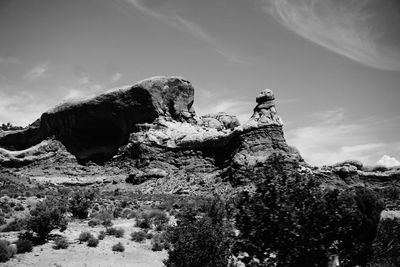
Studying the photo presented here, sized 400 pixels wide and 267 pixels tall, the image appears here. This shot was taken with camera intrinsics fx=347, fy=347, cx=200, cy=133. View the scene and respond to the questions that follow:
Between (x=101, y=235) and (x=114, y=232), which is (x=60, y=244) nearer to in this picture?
(x=101, y=235)

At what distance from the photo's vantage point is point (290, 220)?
27.3 feet

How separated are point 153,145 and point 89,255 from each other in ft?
110

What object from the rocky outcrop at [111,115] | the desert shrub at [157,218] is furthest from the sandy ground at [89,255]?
the rocky outcrop at [111,115]

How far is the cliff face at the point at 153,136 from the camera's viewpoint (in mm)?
46719

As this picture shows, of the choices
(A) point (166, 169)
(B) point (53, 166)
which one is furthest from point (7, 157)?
(A) point (166, 169)

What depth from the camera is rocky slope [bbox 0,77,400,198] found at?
4609 centimetres

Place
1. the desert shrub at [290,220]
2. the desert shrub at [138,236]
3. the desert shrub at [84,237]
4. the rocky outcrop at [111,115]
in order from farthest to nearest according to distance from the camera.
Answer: the rocky outcrop at [111,115] → the desert shrub at [138,236] → the desert shrub at [84,237] → the desert shrub at [290,220]

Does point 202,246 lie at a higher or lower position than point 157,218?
lower

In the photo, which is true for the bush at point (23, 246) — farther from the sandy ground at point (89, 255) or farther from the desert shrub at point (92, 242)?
the desert shrub at point (92, 242)

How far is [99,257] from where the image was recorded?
1834 centimetres

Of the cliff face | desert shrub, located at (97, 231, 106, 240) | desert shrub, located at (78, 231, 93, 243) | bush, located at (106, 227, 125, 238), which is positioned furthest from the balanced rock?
desert shrub, located at (78, 231, 93, 243)

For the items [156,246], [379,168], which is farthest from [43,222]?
[379,168]

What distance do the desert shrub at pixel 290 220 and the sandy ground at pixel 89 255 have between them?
1079 centimetres

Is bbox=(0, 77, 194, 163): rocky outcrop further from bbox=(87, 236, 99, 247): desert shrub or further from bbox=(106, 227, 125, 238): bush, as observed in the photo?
bbox=(87, 236, 99, 247): desert shrub
